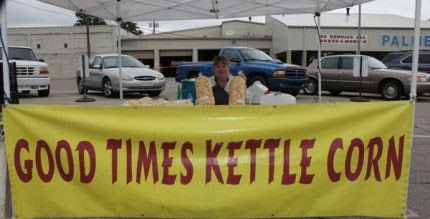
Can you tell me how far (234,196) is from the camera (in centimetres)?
414

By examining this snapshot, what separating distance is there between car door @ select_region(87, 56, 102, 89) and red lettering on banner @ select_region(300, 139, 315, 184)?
14.8 m

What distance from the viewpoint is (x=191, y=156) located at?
4.14 m

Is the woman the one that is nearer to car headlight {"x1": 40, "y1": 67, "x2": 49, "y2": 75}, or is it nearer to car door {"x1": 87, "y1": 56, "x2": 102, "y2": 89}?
car door {"x1": 87, "y1": 56, "x2": 102, "y2": 89}

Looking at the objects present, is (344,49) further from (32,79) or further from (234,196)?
(234,196)

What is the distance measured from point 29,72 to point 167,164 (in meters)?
14.7

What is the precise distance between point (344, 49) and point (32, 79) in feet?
113

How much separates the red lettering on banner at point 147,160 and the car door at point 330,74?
14.6 meters

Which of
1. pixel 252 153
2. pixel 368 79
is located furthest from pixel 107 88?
pixel 252 153

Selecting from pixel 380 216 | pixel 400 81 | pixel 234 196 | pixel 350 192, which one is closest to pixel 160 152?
pixel 234 196

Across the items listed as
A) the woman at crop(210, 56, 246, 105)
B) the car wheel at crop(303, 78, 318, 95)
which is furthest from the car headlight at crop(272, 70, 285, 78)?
the woman at crop(210, 56, 246, 105)

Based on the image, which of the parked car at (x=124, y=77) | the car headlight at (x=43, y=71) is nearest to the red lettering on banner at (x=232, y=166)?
the parked car at (x=124, y=77)

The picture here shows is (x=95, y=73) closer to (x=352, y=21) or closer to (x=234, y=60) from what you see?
(x=234, y=60)

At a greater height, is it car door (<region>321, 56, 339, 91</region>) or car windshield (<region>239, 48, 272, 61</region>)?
car windshield (<region>239, 48, 272, 61</region>)

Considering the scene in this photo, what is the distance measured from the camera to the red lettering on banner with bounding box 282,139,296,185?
4156 mm
